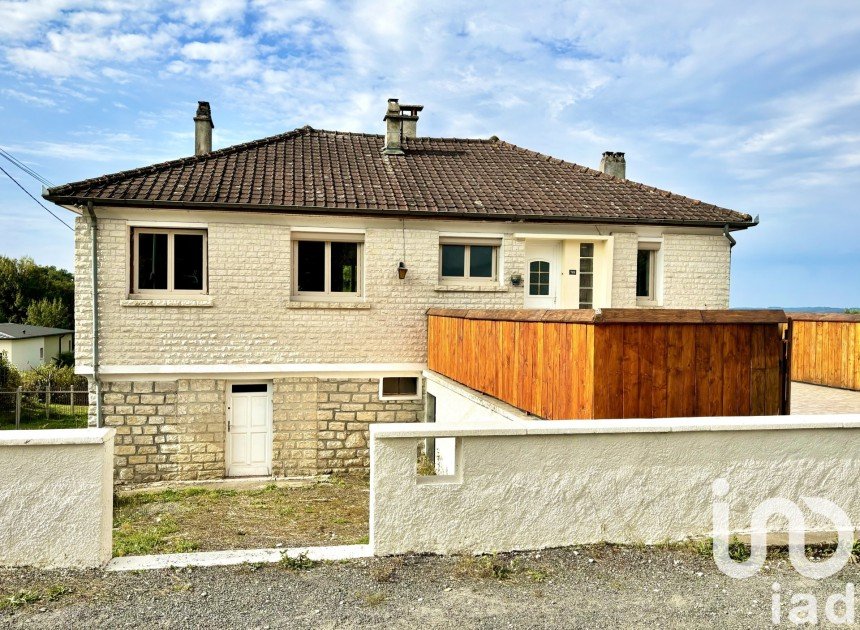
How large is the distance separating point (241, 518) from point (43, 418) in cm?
2009

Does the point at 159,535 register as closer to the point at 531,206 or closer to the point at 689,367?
the point at 689,367

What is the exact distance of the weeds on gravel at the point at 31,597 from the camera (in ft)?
13.6

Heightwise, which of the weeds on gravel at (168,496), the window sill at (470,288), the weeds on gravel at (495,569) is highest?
the window sill at (470,288)

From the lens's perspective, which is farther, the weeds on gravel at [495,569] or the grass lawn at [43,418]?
the grass lawn at [43,418]

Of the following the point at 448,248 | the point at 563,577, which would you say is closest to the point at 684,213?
the point at 448,248

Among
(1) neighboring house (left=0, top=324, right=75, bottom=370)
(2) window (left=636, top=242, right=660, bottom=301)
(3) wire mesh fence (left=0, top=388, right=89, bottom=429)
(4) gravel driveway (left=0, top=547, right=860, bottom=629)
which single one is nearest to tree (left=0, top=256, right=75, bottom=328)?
(1) neighboring house (left=0, top=324, right=75, bottom=370)

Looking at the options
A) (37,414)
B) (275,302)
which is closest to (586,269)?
(275,302)

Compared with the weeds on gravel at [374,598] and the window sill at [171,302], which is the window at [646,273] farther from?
the weeds on gravel at [374,598]

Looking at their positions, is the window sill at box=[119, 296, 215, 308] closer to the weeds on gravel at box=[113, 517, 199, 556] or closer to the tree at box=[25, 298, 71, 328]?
the weeds on gravel at box=[113, 517, 199, 556]

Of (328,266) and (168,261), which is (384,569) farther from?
(168,261)

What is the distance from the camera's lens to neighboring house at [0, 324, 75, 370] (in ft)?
122

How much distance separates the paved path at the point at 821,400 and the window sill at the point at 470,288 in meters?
5.47

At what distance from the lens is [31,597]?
4.23 m

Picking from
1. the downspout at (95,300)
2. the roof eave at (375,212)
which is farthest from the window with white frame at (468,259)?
the downspout at (95,300)
